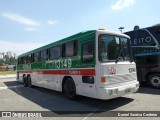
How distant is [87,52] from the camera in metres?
7.67

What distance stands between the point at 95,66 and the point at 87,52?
832mm

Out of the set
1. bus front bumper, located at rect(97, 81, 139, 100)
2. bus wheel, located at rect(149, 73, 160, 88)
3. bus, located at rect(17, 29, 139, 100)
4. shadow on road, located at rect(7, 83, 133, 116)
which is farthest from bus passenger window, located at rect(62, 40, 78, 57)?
bus wheel, located at rect(149, 73, 160, 88)

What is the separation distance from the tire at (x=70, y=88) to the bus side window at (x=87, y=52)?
1.42 meters

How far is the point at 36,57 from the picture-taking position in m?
13.5

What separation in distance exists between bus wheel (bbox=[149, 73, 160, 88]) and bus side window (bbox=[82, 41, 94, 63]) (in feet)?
16.0

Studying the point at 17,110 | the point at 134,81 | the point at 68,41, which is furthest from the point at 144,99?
the point at 17,110

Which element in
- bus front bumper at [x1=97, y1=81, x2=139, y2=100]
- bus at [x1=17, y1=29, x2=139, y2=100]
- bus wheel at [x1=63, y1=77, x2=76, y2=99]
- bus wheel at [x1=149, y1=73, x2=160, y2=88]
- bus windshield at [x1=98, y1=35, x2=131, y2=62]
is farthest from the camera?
bus wheel at [x1=149, y1=73, x2=160, y2=88]

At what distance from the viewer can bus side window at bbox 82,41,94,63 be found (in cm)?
736

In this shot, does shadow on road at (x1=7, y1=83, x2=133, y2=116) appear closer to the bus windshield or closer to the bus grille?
the bus grille

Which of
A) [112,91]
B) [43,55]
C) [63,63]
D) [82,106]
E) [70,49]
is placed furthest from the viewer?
[43,55]

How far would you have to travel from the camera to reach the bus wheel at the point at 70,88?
8633 millimetres

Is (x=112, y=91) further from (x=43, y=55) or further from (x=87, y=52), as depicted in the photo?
(x=43, y=55)

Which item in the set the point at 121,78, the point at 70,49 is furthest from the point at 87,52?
the point at 121,78

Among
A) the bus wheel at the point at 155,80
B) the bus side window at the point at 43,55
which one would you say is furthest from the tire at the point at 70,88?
the bus wheel at the point at 155,80
